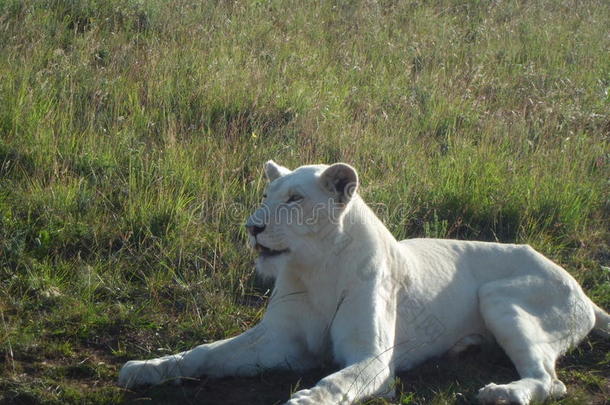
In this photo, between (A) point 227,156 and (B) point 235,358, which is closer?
(B) point 235,358

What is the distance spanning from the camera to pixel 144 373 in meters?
4.59

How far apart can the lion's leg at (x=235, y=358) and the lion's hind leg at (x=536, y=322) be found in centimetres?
107

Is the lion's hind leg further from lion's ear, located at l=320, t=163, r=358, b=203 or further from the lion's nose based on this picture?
the lion's nose

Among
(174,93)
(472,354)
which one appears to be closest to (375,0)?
(174,93)

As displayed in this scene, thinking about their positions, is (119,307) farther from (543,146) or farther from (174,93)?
(543,146)

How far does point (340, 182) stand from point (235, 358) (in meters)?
1.07

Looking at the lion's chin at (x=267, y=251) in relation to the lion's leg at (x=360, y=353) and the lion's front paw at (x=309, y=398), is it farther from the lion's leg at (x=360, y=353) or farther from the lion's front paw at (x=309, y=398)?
the lion's front paw at (x=309, y=398)

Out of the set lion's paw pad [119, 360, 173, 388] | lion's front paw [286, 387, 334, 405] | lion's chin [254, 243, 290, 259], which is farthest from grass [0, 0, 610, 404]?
lion's chin [254, 243, 290, 259]

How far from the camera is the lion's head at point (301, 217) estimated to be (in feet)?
14.9

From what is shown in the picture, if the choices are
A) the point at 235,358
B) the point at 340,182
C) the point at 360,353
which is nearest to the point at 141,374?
the point at 235,358

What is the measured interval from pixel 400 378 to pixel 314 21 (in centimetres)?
645

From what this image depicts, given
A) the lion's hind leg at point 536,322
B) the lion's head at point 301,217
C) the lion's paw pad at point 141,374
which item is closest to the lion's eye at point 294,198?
the lion's head at point 301,217

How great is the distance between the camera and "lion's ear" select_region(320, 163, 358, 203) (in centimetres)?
458

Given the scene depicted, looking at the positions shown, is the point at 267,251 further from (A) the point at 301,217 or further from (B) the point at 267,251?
(A) the point at 301,217
